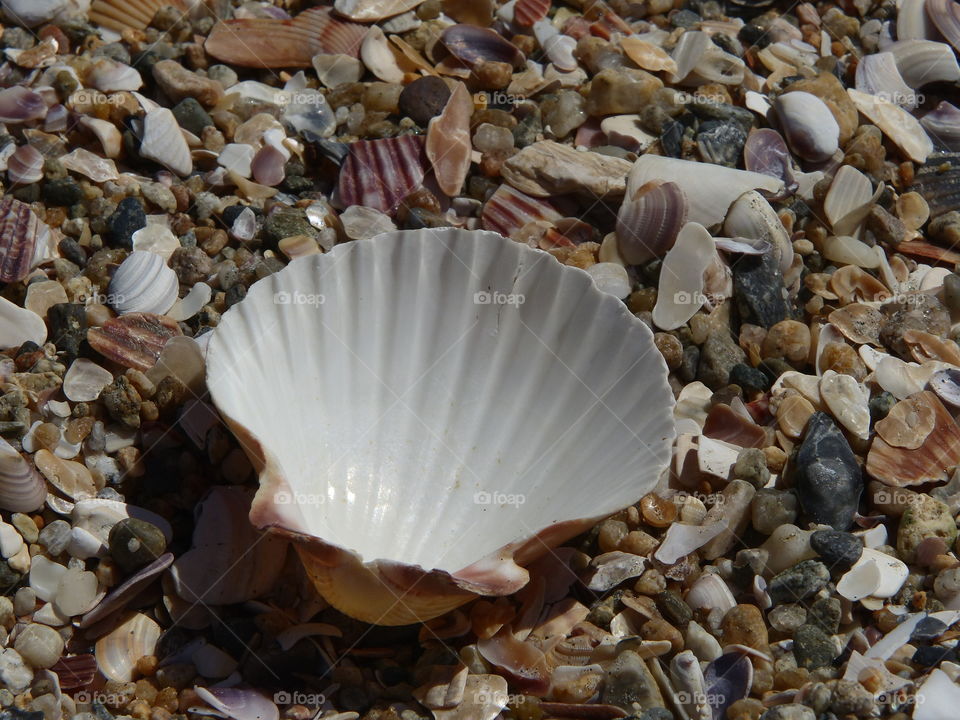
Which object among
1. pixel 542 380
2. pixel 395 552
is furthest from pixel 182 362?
pixel 542 380

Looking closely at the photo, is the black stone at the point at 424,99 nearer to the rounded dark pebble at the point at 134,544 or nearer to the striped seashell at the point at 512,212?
the striped seashell at the point at 512,212

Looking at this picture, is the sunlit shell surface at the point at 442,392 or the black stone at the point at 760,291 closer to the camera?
the sunlit shell surface at the point at 442,392

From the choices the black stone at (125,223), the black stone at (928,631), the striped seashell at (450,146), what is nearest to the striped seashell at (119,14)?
the black stone at (125,223)

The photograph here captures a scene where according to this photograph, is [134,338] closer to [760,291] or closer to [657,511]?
[657,511]

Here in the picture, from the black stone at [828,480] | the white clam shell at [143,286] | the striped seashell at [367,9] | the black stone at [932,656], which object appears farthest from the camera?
the striped seashell at [367,9]

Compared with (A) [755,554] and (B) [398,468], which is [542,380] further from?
(A) [755,554]

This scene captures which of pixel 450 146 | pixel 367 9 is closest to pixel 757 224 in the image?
pixel 450 146

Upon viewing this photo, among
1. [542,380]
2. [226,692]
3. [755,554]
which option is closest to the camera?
[226,692]
